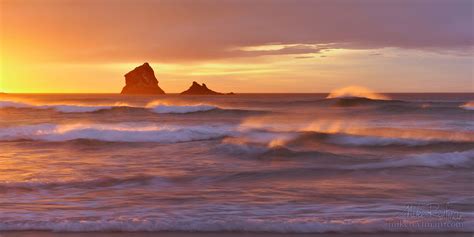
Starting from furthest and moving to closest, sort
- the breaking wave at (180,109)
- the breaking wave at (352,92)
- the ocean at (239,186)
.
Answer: the breaking wave at (352,92) < the breaking wave at (180,109) < the ocean at (239,186)

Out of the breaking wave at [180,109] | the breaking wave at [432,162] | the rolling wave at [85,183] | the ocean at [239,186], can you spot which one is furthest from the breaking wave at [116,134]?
the breaking wave at [180,109]

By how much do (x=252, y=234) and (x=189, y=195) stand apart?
270 cm

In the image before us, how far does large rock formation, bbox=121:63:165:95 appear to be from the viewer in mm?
136500

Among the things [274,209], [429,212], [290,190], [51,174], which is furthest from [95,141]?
[429,212]

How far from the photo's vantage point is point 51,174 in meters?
10.9

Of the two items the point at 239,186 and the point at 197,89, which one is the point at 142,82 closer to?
the point at 197,89

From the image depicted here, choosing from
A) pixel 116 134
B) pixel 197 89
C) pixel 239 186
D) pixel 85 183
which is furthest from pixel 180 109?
pixel 197 89

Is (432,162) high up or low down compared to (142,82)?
down

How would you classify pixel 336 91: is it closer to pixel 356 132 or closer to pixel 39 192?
pixel 356 132

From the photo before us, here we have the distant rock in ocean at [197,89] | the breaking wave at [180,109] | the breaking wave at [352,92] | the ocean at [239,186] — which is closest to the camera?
the ocean at [239,186]

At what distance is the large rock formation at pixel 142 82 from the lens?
5374 inches

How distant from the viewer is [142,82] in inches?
5413

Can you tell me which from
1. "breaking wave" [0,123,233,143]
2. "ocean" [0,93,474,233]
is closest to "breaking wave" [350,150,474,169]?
"ocean" [0,93,474,233]

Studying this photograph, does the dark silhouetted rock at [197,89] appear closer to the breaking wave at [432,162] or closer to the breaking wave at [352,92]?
the breaking wave at [352,92]
